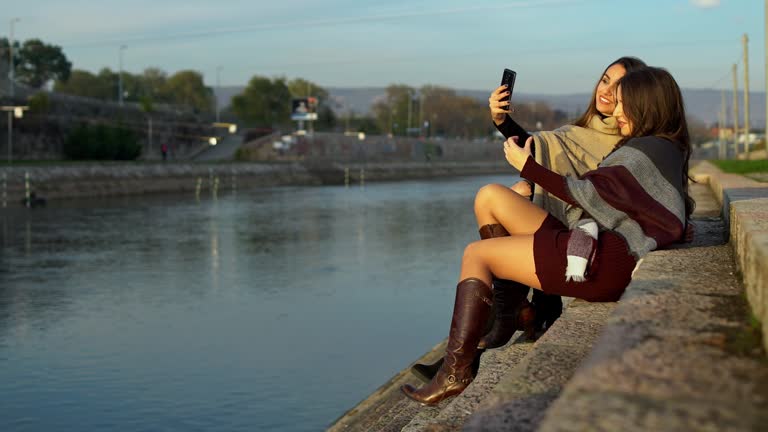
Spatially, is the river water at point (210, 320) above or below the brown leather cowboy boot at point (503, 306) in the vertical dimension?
below

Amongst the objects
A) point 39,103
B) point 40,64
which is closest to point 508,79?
point 39,103

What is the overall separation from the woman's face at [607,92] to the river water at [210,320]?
3790 millimetres

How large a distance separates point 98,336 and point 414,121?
128668mm

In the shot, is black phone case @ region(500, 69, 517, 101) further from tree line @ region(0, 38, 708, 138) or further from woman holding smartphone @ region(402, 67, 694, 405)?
tree line @ region(0, 38, 708, 138)

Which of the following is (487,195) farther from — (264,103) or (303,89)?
(303,89)

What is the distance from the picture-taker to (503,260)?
12.4 feet

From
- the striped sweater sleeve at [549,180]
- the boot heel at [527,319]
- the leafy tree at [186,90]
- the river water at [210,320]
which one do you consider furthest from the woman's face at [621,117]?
the leafy tree at [186,90]

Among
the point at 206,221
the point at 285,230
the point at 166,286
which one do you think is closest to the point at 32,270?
the point at 166,286

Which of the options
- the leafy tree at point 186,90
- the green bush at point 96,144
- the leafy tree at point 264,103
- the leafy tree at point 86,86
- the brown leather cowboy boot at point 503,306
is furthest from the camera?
the leafy tree at point 186,90

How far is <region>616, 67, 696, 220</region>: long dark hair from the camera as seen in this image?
3.82 meters

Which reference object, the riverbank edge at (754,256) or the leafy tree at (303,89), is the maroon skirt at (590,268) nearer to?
the riverbank edge at (754,256)

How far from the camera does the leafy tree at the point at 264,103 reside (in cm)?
10400

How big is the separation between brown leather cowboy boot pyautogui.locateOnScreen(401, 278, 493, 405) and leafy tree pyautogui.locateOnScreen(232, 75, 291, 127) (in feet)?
324

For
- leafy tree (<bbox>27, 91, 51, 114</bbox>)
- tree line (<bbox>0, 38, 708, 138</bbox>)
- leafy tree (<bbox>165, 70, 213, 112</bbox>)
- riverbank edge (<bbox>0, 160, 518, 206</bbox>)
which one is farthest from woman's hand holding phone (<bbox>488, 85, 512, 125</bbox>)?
leafy tree (<bbox>165, 70, 213, 112</bbox>)
